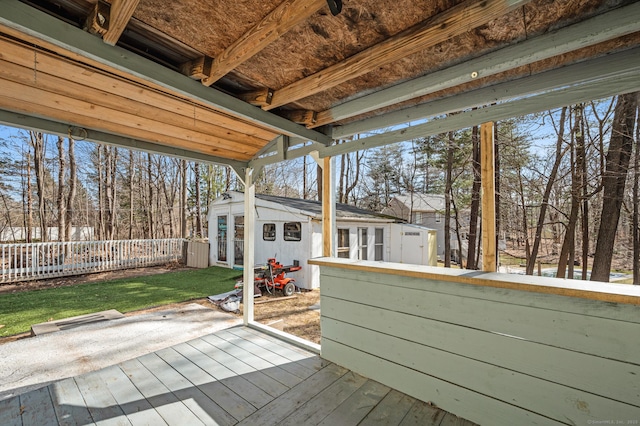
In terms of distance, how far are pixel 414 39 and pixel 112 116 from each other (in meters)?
2.41

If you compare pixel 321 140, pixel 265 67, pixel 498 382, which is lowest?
pixel 498 382

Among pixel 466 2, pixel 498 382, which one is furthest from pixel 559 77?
pixel 498 382

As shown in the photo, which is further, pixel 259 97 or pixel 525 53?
pixel 259 97

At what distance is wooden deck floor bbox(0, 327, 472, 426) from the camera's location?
1808 millimetres

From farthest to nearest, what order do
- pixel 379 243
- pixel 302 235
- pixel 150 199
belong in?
1. pixel 150 199
2. pixel 379 243
3. pixel 302 235

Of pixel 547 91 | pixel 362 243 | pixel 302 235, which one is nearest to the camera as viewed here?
pixel 547 91

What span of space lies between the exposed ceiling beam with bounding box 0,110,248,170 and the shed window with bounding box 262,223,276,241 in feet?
17.0

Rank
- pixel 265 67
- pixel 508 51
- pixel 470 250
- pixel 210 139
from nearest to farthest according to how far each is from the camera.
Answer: pixel 508 51 → pixel 265 67 → pixel 210 139 → pixel 470 250

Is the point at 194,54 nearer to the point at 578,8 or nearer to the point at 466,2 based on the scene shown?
the point at 466,2

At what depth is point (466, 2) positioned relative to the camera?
118cm

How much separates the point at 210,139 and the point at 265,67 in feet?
4.82

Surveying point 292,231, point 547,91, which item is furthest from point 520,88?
point 292,231

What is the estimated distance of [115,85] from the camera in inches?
76.1

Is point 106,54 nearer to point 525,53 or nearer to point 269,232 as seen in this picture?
point 525,53
